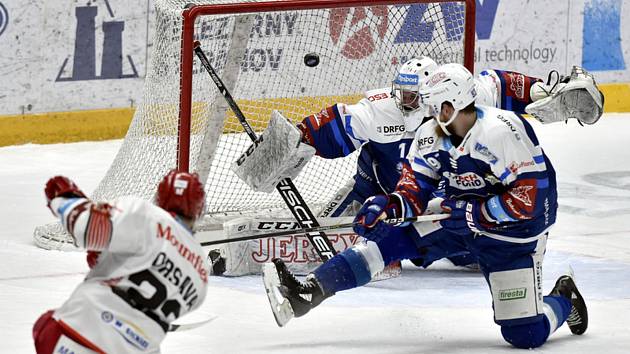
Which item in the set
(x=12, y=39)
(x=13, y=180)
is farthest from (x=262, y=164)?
(x=12, y=39)

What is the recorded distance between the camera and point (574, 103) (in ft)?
18.6

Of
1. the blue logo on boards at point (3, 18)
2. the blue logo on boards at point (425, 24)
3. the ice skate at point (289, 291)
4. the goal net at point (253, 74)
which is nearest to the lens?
the ice skate at point (289, 291)

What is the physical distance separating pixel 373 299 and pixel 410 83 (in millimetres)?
823

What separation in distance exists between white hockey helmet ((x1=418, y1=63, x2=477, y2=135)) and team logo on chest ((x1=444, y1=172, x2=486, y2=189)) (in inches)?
7.2

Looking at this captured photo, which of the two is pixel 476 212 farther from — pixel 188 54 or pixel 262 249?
pixel 188 54

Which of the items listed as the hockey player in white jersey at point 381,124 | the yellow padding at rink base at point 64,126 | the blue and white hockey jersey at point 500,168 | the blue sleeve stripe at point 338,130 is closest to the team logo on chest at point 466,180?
the blue and white hockey jersey at point 500,168

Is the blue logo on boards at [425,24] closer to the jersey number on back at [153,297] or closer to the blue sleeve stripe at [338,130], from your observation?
the blue sleeve stripe at [338,130]

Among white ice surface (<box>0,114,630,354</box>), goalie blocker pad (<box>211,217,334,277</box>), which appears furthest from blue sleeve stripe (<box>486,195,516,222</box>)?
goalie blocker pad (<box>211,217,334,277</box>)

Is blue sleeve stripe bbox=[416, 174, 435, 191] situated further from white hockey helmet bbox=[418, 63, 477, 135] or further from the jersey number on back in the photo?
the jersey number on back

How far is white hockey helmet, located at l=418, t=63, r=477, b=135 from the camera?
4.43m

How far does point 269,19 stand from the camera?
6.55 metres

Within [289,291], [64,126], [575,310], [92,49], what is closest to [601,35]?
[92,49]

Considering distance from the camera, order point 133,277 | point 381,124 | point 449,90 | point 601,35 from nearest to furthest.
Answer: point 133,277, point 449,90, point 381,124, point 601,35

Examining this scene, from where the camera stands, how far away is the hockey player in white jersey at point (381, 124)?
18.2ft
